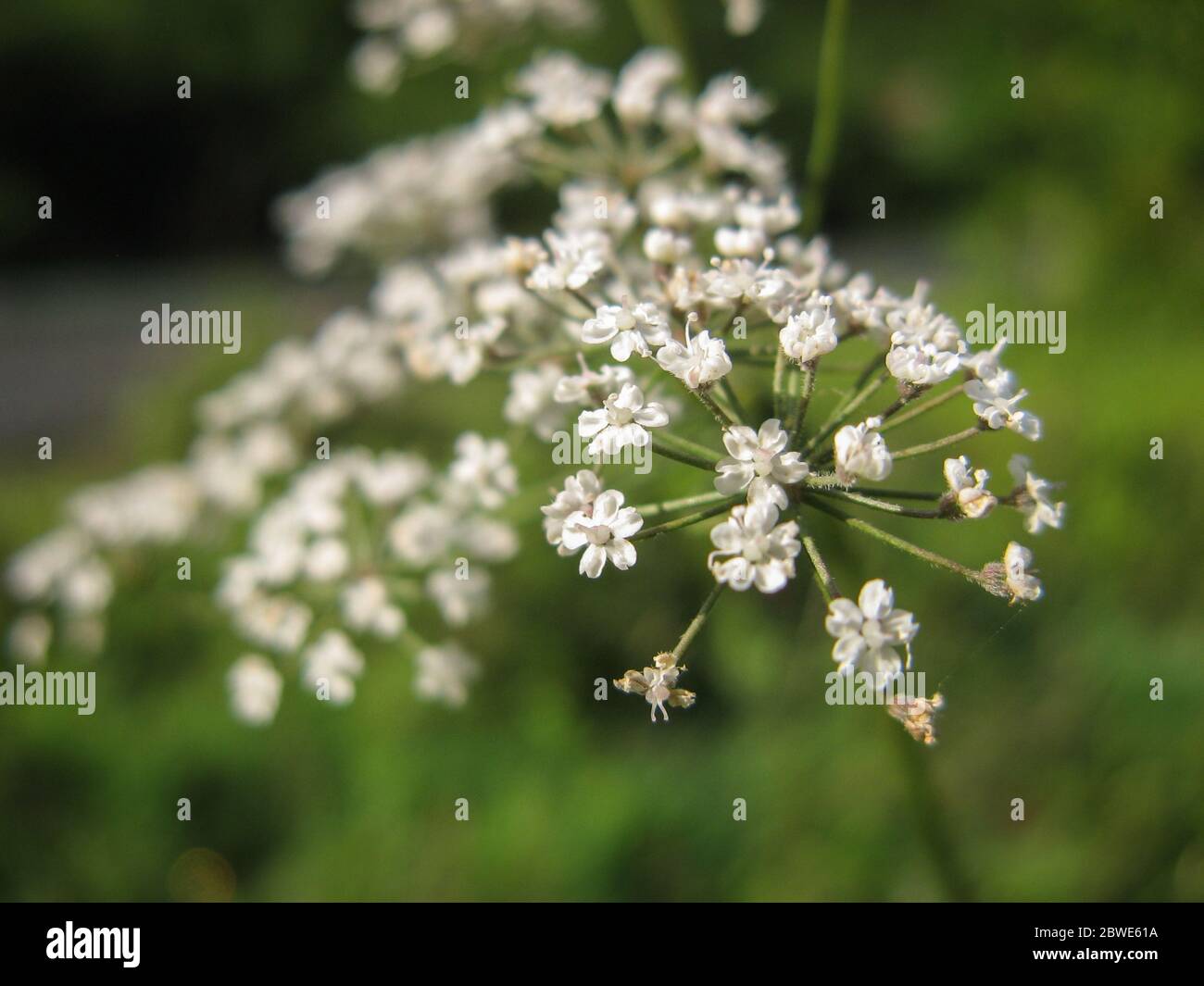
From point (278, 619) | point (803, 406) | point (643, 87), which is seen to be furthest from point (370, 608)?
point (643, 87)

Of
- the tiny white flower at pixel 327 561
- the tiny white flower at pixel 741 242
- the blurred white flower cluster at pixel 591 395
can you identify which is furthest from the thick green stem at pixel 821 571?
the tiny white flower at pixel 327 561

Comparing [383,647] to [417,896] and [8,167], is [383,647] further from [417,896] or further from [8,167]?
[8,167]

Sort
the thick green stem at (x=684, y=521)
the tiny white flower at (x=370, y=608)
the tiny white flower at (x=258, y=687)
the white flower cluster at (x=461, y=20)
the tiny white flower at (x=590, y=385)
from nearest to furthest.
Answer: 1. the thick green stem at (x=684, y=521)
2. the tiny white flower at (x=590, y=385)
3. the tiny white flower at (x=370, y=608)
4. the tiny white flower at (x=258, y=687)
5. the white flower cluster at (x=461, y=20)

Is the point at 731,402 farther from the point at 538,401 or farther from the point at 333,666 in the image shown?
the point at 333,666

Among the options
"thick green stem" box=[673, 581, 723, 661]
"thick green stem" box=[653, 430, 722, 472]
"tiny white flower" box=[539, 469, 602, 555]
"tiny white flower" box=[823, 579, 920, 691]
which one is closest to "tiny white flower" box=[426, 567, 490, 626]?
"thick green stem" box=[653, 430, 722, 472]

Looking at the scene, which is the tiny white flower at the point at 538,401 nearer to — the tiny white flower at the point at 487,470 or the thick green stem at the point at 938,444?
the tiny white flower at the point at 487,470

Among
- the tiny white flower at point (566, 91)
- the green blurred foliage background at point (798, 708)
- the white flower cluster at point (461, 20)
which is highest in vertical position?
the white flower cluster at point (461, 20)
